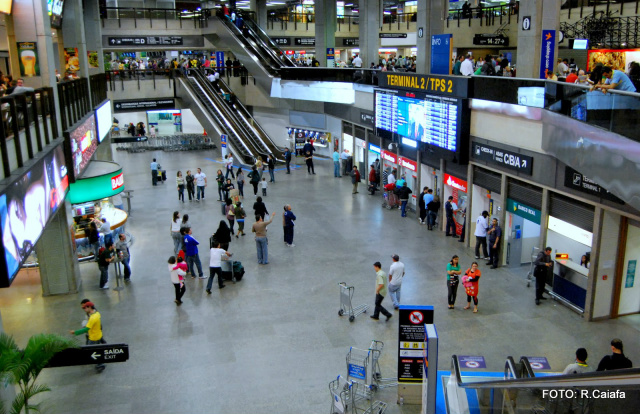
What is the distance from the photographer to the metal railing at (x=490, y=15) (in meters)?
29.4

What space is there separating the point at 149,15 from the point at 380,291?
2984 centimetres

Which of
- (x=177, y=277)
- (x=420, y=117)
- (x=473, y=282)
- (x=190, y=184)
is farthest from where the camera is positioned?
(x=190, y=184)

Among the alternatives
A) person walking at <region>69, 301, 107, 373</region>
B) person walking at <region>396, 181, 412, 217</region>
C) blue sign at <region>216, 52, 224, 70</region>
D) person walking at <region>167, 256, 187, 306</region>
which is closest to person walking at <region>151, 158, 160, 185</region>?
person walking at <region>396, 181, 412, 217</region>

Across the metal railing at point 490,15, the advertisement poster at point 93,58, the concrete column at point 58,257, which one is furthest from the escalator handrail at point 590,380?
the metal railing at point 490,15

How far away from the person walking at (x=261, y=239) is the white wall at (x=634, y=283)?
8546 mm

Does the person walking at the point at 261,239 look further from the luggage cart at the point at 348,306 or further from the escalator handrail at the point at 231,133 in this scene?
the escalator handrail at the point at 231,133

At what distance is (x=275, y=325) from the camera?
1173cm

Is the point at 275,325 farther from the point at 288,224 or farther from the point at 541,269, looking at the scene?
the point at 541,269

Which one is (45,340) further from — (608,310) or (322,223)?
(322,223)

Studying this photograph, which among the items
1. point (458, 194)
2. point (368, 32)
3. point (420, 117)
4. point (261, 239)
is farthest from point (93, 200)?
point (368, 32)

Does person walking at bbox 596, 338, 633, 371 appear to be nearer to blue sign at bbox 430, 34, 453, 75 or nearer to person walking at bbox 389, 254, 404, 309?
person walking at bbox 389, 254, 404, 309

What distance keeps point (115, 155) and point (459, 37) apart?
21937 mm

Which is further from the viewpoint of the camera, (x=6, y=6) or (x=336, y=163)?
(x=336, y=163)

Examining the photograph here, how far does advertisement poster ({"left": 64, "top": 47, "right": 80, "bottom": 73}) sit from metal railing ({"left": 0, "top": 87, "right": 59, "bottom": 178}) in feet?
32.8
